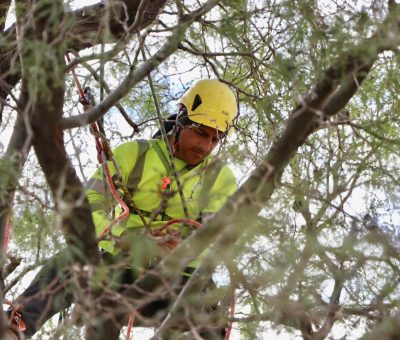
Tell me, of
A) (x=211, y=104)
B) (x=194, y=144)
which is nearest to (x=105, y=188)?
(x=194, y=144)

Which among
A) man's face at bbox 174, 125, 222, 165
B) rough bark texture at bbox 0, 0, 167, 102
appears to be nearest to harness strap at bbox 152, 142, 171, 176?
man's face at bbox 174, 125, 222, 165

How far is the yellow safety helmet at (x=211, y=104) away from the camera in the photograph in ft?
14.1

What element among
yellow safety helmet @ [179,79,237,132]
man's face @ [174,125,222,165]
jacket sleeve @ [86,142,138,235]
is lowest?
jacket sleeve @ [86,142,138,235]

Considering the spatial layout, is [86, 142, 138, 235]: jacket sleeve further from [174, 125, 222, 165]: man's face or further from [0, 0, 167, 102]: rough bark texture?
[0, 0, 167, 102]: rough bark texture

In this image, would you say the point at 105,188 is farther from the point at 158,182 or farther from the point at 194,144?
the point at 194,144

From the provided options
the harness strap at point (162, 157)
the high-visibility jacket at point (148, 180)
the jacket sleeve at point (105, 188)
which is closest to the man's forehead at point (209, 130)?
the high-visibility jacket at point (148, 180)

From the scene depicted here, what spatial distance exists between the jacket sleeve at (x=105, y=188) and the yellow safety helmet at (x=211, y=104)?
1.35 ft

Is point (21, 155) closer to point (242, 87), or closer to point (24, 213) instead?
point (24, 213)

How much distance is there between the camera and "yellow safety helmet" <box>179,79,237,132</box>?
170 inches

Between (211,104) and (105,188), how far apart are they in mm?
1079

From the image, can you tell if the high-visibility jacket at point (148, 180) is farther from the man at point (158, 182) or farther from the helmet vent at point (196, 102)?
the helmet vent at point (196, 102)

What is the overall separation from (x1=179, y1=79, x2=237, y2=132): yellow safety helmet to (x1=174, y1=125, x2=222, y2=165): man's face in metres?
0.05

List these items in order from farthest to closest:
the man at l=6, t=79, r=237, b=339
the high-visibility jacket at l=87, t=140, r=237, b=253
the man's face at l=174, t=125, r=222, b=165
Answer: the man's face at l=174, t=125, r=222, b=165 < the high-visibility jacket at l=87, t=140, r=237, b=253 < the man at l=6, t=79, r=237, b=339

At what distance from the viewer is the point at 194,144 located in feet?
13.8
